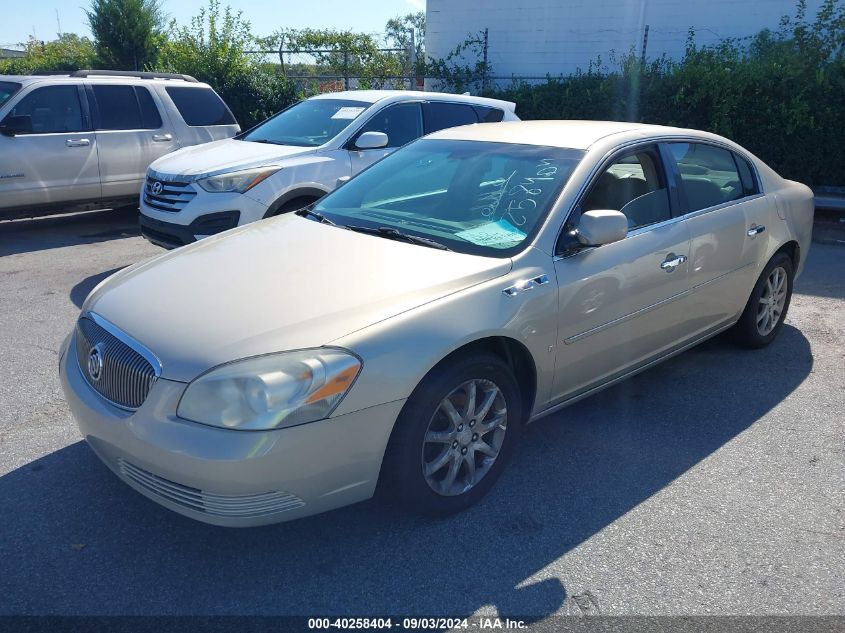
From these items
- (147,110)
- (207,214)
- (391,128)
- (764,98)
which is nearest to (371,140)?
(391,128)

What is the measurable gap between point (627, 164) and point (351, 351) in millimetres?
2186

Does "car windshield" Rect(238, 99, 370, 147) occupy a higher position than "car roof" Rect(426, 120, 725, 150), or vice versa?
"car roof" Rect(426, 120, 725, 150)

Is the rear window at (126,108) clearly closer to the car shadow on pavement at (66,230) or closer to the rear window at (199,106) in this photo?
the rear window at (199,106)

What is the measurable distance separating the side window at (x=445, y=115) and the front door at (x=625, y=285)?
4.02 m

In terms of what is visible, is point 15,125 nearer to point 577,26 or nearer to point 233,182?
point 233,182

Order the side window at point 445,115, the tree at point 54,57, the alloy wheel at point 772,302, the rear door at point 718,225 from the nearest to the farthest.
Result: 1. the rear door at point 718,225
2. the alloy wheel at point 772,302
3. the side window at point 445,115
4. the tree at point 54,57

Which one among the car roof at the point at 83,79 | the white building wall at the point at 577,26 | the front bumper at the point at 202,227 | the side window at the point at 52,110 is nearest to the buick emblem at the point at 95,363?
the front bumper at the point at 202,227

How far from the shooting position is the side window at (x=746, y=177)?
16.9 feet

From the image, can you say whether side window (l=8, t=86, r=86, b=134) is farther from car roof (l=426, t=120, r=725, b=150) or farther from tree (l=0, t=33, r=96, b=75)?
tree (l=0, t=33, r=96, b=75)

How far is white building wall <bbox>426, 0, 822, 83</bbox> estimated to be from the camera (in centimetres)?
1368

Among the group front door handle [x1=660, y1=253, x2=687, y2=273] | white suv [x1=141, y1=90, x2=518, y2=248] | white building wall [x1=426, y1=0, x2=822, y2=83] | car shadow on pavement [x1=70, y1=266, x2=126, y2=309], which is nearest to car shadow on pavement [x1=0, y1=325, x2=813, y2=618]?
front door handle [x1=660, y1=253, x2=687, y2=273]

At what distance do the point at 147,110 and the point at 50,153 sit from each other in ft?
4.58

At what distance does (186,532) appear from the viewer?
329 cm

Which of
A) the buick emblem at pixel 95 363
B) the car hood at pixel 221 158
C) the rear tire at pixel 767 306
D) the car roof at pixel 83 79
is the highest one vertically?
the car roof at pixel 83 79
